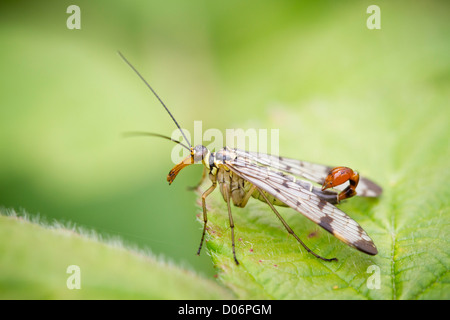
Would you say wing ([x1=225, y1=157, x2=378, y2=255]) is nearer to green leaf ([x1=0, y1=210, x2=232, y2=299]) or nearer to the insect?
the insect

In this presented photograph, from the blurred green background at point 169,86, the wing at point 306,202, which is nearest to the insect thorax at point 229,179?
the wing at point 306,202

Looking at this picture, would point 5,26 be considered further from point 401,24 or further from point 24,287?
point 401,24

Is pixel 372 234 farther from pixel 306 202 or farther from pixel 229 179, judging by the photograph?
pixel 229 179

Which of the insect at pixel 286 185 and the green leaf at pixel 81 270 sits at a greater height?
the insect at pixel 286 185

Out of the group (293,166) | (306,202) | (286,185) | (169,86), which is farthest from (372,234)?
(169,86)

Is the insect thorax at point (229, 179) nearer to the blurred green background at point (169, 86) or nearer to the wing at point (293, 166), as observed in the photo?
the wing at point (293, 166)

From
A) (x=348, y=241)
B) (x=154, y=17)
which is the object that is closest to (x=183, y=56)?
(x=154, y=17)

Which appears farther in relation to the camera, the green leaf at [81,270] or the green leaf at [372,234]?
the green leaf at [372,234]
